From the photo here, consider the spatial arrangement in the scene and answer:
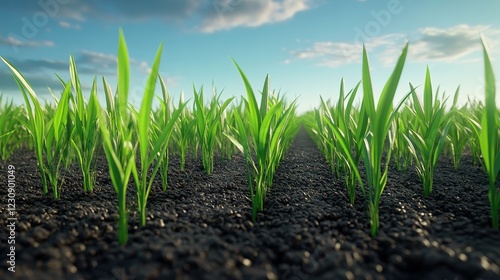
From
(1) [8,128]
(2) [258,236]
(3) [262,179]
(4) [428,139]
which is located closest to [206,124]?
(3) [262,179]

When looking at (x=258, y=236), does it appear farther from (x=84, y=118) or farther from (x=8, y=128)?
(x=8, y=128)

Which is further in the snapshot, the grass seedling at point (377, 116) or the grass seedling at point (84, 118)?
the grass seedling at point (84, 118)

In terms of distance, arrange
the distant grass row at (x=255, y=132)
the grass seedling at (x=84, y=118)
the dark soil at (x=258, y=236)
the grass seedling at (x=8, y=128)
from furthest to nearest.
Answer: the grass seedling at (x=8, y=128) → the grass seedling at (x=84, y=118) → the distant grass row at (x=255, y=132) → the dark soil at (x=258, y=236)

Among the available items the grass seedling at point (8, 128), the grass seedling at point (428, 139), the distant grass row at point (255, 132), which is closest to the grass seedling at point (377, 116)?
the distant grass row at point (255, 132)

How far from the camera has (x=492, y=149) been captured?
1.01 meters

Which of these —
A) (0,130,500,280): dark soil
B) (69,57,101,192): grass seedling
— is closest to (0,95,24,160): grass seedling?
(69,57,101,192): grass seedling

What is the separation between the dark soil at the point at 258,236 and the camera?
0.81 m

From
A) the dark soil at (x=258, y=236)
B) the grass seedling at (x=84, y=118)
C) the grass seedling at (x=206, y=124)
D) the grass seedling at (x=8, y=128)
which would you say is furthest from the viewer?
the grass seedling at (x=8, y=128)

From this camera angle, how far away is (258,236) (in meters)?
→ 1.03

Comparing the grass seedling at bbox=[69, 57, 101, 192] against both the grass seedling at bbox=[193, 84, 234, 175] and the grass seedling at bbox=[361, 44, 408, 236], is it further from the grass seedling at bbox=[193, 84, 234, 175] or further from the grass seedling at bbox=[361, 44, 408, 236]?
the grass seedling at bbox=[361, 44, 408, 236]

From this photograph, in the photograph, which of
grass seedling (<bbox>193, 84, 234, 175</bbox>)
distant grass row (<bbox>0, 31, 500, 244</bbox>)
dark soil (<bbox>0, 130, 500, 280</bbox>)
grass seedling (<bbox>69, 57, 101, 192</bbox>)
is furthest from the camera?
grass seedling (<bbox>193, 84, 234, 175</bbox>)

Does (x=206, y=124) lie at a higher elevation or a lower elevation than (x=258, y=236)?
higher

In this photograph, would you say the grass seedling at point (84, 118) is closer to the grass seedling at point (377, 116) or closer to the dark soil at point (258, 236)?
the dark soil at point (258, 236)

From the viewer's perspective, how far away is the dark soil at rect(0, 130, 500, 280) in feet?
2.65
